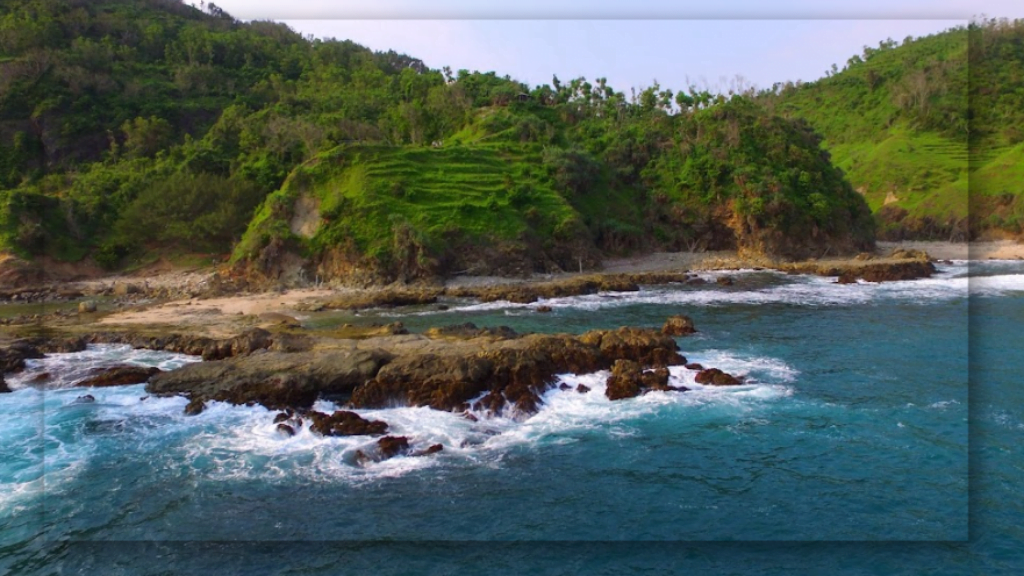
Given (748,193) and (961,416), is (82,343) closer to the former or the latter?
(961,416)

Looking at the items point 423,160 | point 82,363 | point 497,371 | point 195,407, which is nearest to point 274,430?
point 195,407

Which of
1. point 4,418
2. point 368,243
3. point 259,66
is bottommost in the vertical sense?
point 4,418

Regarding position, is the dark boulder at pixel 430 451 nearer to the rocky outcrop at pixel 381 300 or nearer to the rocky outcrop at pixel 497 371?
the rocky outcrop at pixel 497 371

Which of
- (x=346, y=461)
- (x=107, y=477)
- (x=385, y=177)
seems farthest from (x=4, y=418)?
→ (x=385, y=177)

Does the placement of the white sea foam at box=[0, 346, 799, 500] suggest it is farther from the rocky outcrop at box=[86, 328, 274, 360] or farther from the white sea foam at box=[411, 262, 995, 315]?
the white sea foam at box=[411, 262, 995, 315]

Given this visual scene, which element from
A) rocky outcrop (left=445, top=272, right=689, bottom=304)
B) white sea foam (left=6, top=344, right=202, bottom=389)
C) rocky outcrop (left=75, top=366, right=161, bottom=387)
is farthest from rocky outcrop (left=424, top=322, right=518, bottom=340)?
rocky outcrop (left=445, top=272, right=689, bottom=304)

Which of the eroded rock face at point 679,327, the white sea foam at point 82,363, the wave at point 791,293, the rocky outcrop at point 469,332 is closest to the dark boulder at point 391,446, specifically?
the rocky outcrop at point 469,332

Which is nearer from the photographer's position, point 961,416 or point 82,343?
point 961,416
